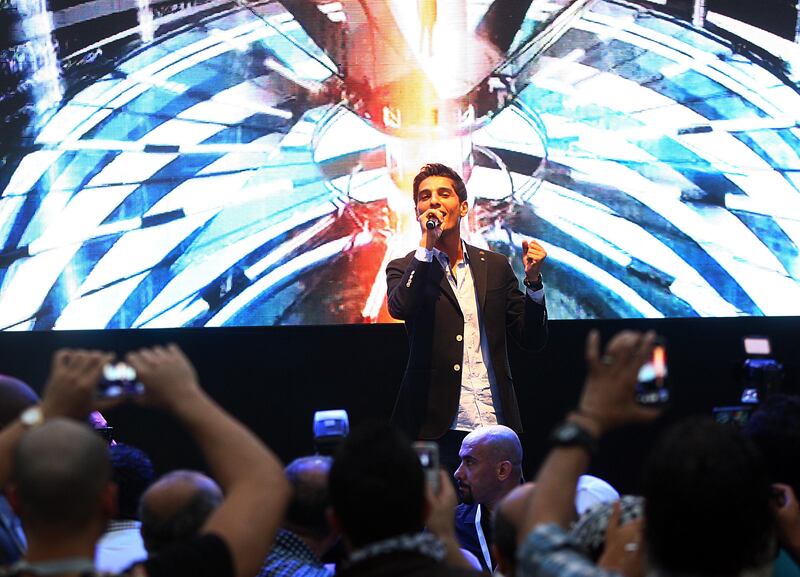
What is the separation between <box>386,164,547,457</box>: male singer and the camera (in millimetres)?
3559

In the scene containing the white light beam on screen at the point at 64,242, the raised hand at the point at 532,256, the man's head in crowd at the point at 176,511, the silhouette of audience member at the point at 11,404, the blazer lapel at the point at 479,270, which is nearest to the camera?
the man's head in crowd at the point at 176,511

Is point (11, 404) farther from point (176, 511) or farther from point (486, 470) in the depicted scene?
point (486, 470)

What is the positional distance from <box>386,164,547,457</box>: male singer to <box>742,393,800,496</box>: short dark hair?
152 centimetres

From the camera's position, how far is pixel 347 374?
490cm

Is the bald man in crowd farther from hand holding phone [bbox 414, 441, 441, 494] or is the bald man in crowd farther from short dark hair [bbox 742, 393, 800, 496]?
hand holding phone [bbox 414, 441, 441, 494]

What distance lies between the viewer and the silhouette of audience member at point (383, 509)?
1498mm

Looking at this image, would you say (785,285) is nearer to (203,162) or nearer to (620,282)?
(620,282)

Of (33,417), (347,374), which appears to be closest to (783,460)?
(33,417)

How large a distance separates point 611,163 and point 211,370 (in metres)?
2.10

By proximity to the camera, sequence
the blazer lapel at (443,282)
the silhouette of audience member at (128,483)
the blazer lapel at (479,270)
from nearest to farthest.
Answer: the silhouette of audience member at (128,483), the blazer lapel at (443,282), the blazer lapel at (479,270)

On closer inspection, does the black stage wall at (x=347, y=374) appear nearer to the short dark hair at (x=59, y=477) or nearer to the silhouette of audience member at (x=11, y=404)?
the silhouette of audience member at (x=11, y=404)

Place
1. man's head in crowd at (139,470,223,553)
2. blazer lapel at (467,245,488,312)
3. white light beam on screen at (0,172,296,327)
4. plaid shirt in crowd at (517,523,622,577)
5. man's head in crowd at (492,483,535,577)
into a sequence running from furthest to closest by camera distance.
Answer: white light beam on screen at (0,172,296,327) < blazer lapel at (467,245,488,312) < man's head in crowd at (139,470,223,553) < man's head in crowd at (492,483,535,577) < plaid shirt in crowd at (517,523,622,577)

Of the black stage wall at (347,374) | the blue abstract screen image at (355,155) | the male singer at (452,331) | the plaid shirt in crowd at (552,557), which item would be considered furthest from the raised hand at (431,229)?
the plaid shirt in crowd at (552,557)

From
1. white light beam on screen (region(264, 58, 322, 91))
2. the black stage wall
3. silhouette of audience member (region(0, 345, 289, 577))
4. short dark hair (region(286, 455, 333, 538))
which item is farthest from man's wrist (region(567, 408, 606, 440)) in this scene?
white light beam on screen (region(264, 58, 322, 91))
